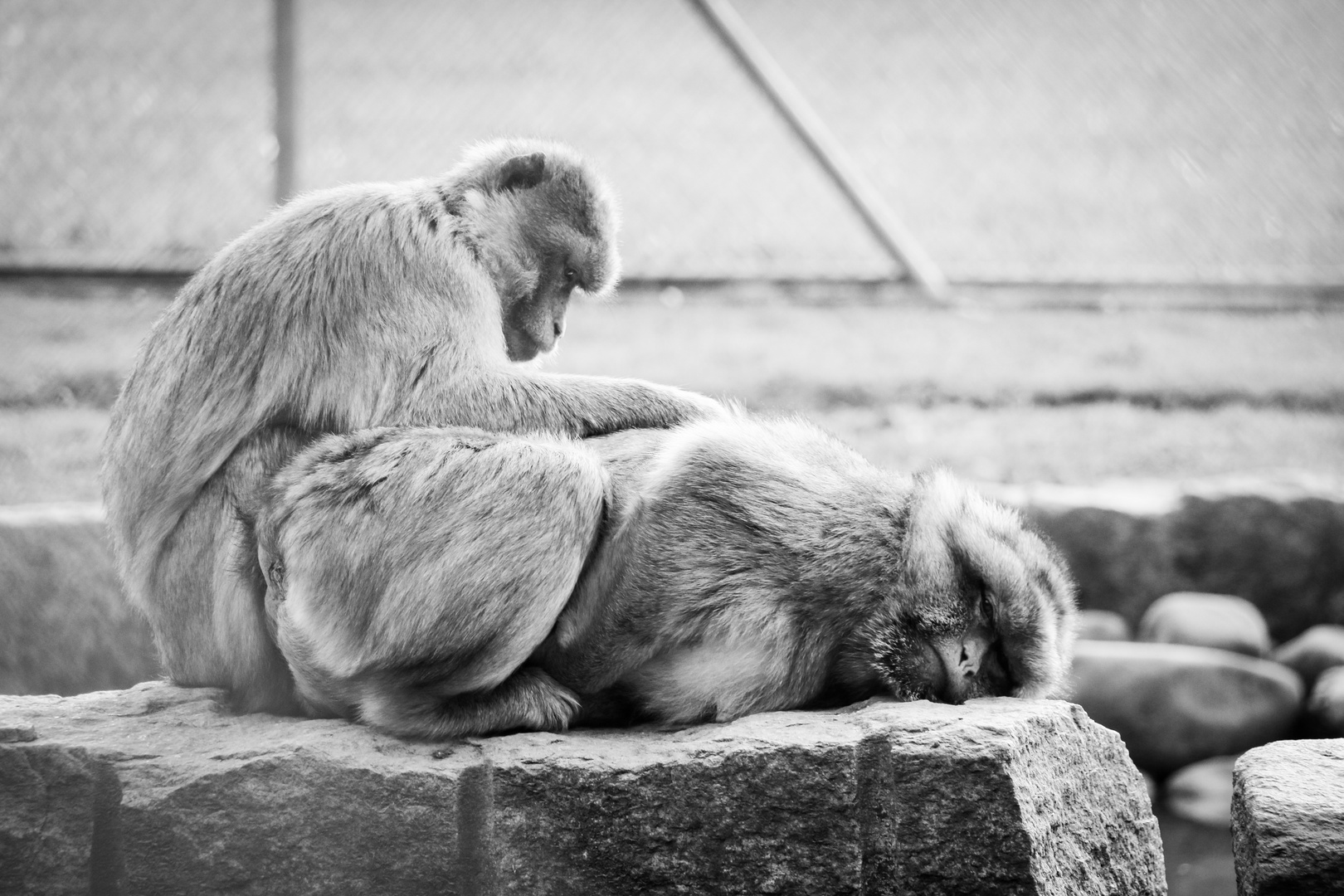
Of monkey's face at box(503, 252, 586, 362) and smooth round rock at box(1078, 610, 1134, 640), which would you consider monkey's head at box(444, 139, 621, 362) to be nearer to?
monkey's face at box(503, 252, 586, 362)

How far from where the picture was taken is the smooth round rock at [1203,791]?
5.75 m

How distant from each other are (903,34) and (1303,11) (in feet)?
11.0

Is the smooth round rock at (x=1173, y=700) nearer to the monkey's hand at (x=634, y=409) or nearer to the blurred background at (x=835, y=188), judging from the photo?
the blurred background at (x=835, y=188)

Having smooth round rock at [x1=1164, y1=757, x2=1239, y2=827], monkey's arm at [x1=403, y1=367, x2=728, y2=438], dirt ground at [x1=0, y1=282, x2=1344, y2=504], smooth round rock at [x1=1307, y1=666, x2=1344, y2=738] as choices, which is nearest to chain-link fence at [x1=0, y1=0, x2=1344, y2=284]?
dirt ground at [x1=0, y1=282, x2=1344, y2=504]

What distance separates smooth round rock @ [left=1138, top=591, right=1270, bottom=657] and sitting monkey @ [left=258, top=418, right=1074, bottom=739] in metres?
3.60

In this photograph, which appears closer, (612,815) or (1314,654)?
(612,815)

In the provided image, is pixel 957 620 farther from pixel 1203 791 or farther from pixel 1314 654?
pixel 1314 654

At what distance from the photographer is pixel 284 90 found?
7.38 meters

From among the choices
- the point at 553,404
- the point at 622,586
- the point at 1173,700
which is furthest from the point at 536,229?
the point at 1173,700

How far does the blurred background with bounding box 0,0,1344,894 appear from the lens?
794cm

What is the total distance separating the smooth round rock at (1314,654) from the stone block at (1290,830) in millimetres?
3644

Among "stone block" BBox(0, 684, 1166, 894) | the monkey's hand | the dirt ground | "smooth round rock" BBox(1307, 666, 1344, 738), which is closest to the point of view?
"stone block" BBox(0, 684, 1166, 894)

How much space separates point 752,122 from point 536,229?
569cm

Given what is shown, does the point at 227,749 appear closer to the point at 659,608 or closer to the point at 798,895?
the point at 659,608
